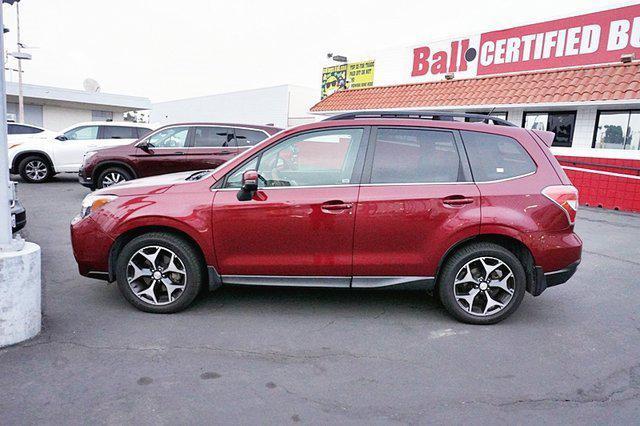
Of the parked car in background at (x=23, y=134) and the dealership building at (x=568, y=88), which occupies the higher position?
the dealership building at (x=568, y=88)

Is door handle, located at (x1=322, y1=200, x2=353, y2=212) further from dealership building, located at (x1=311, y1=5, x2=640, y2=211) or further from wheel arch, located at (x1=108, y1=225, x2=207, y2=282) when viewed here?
dealership building, located at (x1=311, y1=5, x2=640, y2=211)

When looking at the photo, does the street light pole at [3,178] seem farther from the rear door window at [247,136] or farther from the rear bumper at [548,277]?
the rear door window at [247,136]

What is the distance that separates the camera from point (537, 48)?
15.7 meters

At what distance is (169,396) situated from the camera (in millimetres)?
3066

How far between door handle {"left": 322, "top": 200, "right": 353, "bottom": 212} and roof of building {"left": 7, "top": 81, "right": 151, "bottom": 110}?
29.8 metres

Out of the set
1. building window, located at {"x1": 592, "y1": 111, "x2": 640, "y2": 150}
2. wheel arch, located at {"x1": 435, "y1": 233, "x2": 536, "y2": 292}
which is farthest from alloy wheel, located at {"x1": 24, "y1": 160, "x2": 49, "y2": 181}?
building window, located at {"x1": 592, "y1": 111, "x2": 640, "y2": 150}

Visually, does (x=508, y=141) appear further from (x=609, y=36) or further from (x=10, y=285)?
(x=609, y=36)

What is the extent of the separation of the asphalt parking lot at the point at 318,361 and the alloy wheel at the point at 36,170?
9309 mm

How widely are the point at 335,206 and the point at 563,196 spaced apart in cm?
199

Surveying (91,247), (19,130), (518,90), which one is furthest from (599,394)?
(19,130)

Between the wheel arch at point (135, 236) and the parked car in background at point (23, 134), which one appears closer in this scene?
the wheel arch at point (135, 236)

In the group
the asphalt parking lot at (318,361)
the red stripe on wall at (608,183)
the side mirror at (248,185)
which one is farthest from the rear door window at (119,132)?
the red stripe on wall at (608,183)

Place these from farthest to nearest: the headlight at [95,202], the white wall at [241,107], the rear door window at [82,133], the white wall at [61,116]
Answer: the white wall at [61,116]
the white wall at [241,107]
the rear door window at [82,133]
the headlight at [95,202]

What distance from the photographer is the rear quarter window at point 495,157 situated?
434cm
